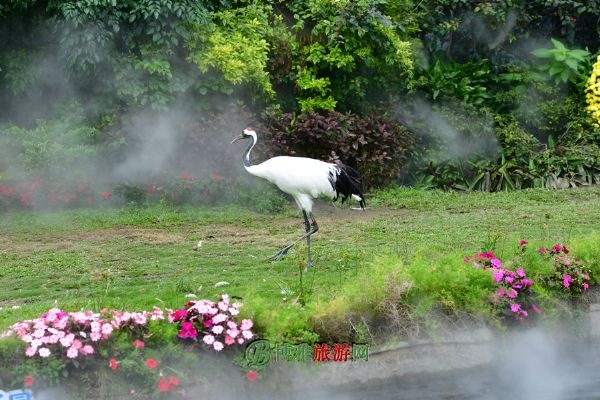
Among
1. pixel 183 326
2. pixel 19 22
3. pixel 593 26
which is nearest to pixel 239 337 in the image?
pixel 183 326

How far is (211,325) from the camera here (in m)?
6.40

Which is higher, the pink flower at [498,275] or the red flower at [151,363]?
the pink flower at [498,275]

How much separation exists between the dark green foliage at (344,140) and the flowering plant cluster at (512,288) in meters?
4.79

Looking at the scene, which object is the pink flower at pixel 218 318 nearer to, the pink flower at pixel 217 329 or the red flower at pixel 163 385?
the pink flower at pixel 217 329

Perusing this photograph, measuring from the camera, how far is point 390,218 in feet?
36.7

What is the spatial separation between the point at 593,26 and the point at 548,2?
1.23m

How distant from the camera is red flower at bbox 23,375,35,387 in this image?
589 centimetres

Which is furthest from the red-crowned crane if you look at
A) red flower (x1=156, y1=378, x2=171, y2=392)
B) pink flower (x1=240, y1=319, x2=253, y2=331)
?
red flower (x1=156, y1=378, x2=171, y2=392)

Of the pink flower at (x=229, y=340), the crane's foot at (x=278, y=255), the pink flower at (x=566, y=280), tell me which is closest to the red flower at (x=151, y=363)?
the pink flower at (x=229, y=340)

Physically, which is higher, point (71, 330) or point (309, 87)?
point (309, 87)

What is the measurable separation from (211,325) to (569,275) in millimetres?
2989

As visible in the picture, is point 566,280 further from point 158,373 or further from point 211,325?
point 158,373

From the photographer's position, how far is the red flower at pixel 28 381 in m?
5.89

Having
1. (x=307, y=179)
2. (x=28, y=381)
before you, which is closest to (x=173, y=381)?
(x=28, y=381)
